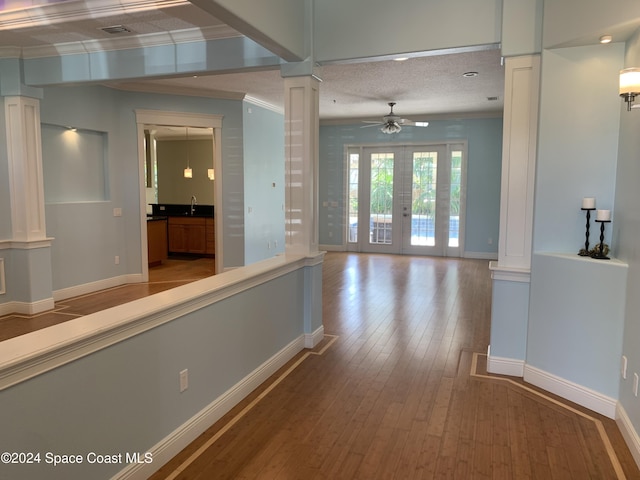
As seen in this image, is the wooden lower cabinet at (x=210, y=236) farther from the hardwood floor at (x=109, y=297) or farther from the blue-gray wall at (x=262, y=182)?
the blue-gray wall at (x=262, y=182)

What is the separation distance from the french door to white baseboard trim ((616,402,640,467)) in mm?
6749

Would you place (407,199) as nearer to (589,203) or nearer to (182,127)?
(182,127)

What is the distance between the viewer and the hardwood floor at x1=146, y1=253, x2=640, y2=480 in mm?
2434

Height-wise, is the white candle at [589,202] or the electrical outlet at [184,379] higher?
the white candle at [589,202]

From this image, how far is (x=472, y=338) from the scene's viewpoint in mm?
4500

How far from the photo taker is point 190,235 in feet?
31.1

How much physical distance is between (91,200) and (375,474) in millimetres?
5651

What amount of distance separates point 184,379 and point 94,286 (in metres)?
4.47

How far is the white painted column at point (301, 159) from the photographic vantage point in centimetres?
398

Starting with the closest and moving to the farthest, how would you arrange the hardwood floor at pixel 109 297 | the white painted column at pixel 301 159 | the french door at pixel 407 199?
1. the white painted column at pixel 301 159
2. the hardwood floor at pixel 109 297
3. the french door at pixel 407 199

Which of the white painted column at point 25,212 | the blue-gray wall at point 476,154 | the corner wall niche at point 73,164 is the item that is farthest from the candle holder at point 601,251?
the blue-gray wall at point 476,154

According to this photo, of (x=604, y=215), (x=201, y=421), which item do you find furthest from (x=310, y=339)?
(x=604, y=215)

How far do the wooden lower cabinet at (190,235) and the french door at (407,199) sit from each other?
10.4ft

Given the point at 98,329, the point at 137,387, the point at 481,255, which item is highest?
the point at 98,329
